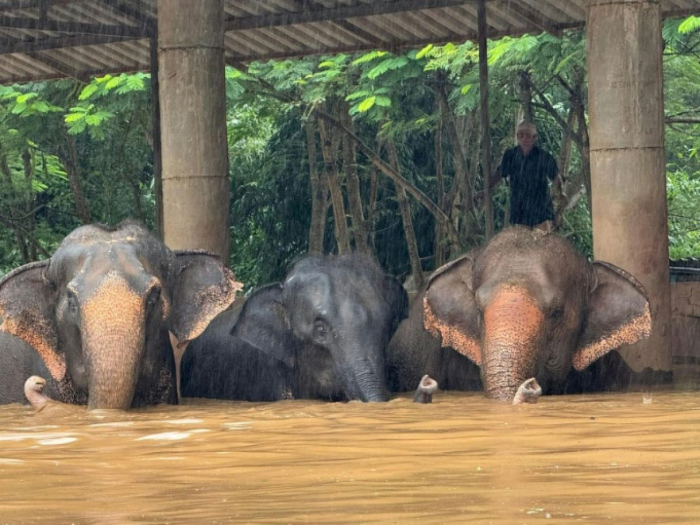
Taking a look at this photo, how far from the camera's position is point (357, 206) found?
19.6m

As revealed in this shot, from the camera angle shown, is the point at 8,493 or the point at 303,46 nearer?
the point at 8,493

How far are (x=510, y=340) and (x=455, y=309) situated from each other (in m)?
1.12

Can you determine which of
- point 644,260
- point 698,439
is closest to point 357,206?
point 644,260

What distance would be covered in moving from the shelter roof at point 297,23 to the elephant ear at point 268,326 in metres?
3.38

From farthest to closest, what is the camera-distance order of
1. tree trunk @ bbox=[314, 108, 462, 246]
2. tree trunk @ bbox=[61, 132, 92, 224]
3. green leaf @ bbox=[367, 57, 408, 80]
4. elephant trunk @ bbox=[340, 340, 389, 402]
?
tree trunk @ bbox=[61, 132, 92, 224] < tree trunk @ bbox=[314, 108, 462, 246] < green leaf @ bbox=[367, 57, 408, 80] < elephant trunk @ bbox=[340, 340, 389, 402]

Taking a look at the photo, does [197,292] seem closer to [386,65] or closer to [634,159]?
[634,159]

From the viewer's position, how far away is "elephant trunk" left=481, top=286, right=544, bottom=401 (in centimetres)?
796

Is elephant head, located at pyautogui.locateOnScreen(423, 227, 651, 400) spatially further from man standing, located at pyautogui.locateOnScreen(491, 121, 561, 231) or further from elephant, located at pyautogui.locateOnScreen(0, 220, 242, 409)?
man standing, located at pyautogui.locateOnScreen(491, 121, 561, 231)

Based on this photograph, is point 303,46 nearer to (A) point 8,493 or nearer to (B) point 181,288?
(B) point 181,288

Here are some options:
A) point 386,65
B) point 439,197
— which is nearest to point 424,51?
point 386,65

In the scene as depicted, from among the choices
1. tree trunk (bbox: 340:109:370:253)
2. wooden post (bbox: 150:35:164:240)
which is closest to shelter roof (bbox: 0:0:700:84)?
wooden post (bbox: 150:35:164:240)

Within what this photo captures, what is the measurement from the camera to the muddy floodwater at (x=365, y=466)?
3799 mm

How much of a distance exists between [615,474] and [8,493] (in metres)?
1.76

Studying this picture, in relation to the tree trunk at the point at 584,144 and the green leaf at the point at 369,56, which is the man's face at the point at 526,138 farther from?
the tree trunk at the point at 584,144
